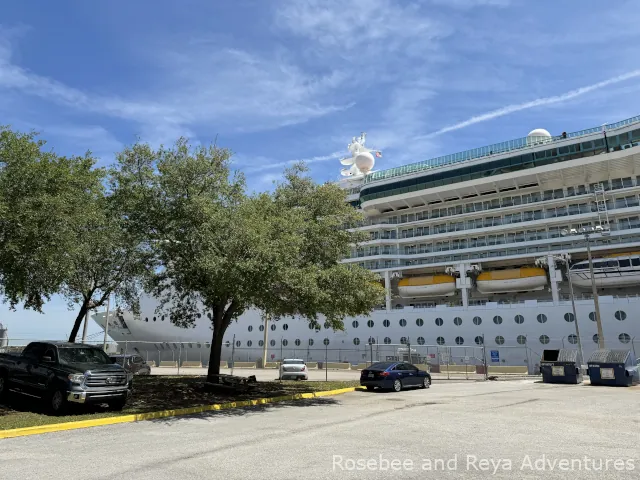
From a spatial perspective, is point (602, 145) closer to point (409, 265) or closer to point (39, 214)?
point (409, 265)

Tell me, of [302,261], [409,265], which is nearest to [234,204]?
[302,261]

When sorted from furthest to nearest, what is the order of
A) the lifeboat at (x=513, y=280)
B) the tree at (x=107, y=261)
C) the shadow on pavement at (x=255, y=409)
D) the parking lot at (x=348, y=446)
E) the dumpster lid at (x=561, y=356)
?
the lifeboat at (x=513, y=280) → the dumpster lid at (x=561, y=356) → the tree at (x=107, y=261) → the shadow on pavement at (x=255, y=409) → the parking lot at (x=348, y=446)

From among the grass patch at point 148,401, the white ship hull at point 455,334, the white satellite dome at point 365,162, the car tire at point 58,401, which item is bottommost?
the grass patch at point 148,401

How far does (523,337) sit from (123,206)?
29.0m

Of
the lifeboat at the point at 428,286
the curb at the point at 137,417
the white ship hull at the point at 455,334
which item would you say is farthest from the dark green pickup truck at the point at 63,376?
the lifeboat at the point at 428,286

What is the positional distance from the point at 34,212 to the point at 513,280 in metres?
34.2

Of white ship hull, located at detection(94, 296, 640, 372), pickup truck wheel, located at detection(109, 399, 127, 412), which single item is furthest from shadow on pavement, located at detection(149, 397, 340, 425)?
white ship hull, located at detection(94, 296, 640, 372)

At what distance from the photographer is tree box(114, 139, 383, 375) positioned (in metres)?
12.9

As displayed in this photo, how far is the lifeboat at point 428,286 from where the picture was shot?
38781mm

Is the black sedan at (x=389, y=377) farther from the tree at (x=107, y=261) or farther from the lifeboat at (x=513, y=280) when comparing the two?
the lifeboat at (x=513, y=280)

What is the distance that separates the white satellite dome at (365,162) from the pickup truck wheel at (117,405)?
42811 millimetres

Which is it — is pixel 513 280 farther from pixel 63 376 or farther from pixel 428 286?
pixel 63 376

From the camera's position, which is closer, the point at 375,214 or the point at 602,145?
the point at 602,145

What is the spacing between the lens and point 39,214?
36.4 feet
